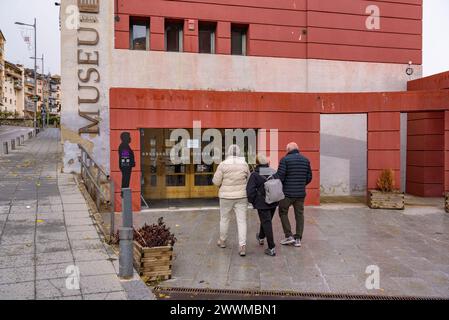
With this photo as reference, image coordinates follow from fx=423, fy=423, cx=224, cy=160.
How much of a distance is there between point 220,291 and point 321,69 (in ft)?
39.1

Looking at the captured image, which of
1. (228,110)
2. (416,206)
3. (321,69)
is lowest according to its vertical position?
(416,206)

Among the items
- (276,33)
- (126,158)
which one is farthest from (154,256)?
(276,33)

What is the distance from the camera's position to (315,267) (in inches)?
262

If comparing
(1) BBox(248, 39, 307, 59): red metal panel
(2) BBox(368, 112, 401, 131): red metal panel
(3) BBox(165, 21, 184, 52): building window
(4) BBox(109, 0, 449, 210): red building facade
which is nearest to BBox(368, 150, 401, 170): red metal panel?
(4) BBox(109, 0, 449, 210): red building facade

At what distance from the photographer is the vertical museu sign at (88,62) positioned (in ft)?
44.5

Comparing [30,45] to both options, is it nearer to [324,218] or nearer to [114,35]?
[114,35]

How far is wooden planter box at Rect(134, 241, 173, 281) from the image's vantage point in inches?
233

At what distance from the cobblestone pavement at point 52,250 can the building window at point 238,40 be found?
26.0ft

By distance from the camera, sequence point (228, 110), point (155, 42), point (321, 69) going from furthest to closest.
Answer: point (321, 69) → point (155, 42) → point (228, 110)

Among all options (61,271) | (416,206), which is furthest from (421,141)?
(61,271)

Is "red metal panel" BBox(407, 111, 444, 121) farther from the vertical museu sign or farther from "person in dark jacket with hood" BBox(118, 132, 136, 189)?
the vertical museu sign

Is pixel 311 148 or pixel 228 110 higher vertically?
pixel 228 110

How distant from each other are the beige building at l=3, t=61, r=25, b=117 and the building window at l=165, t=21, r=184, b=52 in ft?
255

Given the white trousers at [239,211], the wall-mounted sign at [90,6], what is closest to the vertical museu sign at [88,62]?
the wall-mounted sign at [90,6]
